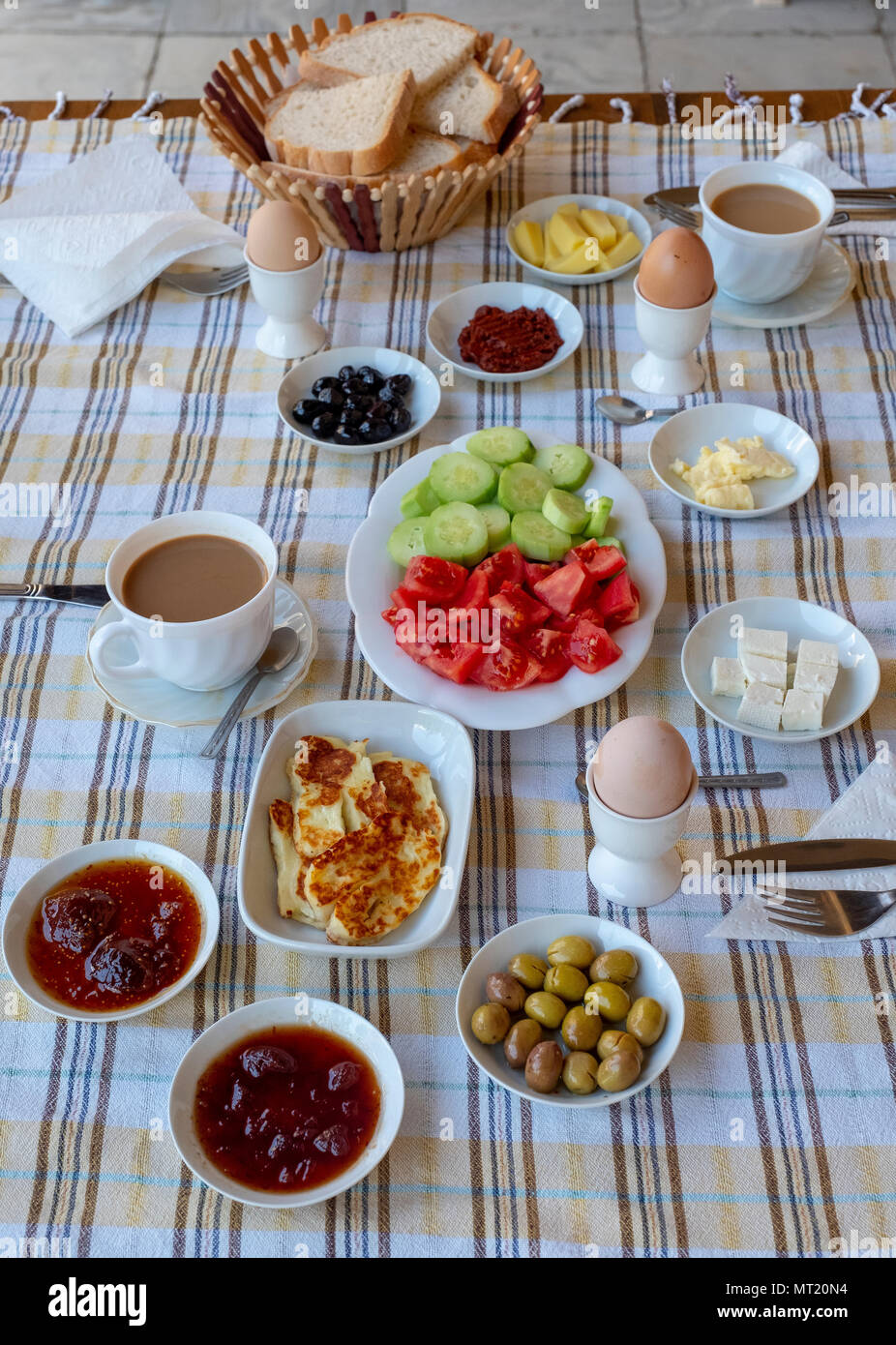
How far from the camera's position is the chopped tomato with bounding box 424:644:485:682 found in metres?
1.49

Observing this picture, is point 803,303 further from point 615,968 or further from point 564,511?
point 615,968

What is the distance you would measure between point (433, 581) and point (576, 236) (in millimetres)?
996

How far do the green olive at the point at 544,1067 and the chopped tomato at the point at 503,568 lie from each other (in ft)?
2.19

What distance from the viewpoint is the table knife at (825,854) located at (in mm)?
1385

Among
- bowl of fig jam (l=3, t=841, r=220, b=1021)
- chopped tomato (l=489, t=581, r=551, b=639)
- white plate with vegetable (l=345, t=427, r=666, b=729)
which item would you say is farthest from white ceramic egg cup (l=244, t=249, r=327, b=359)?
bowl of fig jam (l=3, t=841, r=220, b=1021)

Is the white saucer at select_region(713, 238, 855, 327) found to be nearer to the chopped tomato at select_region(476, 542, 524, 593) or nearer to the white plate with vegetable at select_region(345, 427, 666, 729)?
the white plate with vegetable at select_region(345, 427, 666, 729)

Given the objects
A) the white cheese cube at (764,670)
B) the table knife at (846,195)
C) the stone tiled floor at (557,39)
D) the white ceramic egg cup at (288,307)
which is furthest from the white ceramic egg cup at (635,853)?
the stone tiled floor at (557,39)

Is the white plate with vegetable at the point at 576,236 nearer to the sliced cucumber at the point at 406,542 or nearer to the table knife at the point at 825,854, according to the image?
the sliced cucumber at the point at 406,542

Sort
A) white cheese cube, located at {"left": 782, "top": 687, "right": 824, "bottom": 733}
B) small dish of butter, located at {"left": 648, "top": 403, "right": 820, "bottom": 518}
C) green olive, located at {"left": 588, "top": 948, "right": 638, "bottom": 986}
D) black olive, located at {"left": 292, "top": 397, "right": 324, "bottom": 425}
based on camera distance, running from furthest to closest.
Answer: black olive, located at {"left": 292, "top": 397, "right": 324, "bottom": 425} < small dish of butter, located at {"left": 648, "top": 403, "right": 820, "bottom": 518} < white cheese cube, located at {"left": 782, "top": 687, "right": 824, "bottom": 733} < green olive, located at {"left": 588, "top": 948, "right": 638, "bottom": 986}

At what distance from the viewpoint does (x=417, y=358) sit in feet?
6.82

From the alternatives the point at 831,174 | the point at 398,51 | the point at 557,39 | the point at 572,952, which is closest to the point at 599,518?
the point at 572,952

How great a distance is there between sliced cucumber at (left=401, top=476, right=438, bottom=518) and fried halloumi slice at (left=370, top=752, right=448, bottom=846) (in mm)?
446
